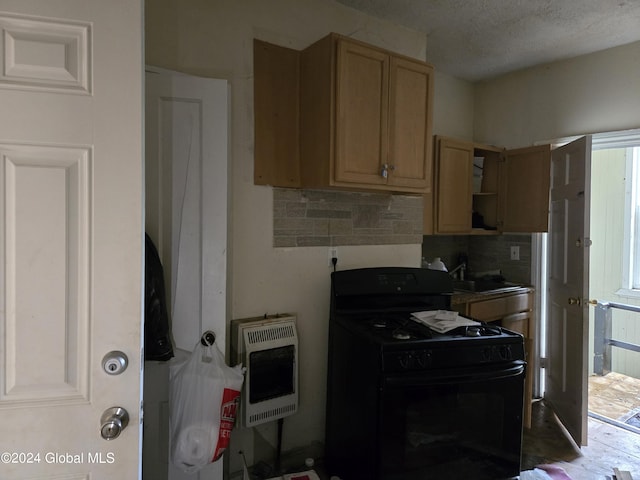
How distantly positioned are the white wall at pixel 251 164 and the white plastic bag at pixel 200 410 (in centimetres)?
37

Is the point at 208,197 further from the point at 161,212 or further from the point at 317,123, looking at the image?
the point at 317,123

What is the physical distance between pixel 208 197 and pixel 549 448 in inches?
98.2

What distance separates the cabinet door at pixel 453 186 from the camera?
107 inches

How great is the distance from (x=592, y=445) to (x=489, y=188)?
190 cm

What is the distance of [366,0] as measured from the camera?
2.08m

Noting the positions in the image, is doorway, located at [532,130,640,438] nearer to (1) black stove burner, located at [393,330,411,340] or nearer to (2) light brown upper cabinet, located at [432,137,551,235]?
(2) light brown upper cabinet, located at [432,137,551,235]

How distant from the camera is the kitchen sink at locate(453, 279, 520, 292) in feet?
9.09

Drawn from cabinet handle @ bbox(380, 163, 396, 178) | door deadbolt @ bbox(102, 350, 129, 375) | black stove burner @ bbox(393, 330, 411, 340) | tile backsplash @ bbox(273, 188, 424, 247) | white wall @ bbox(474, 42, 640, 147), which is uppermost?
white wall @ bbox(474, 42, 640, 147)

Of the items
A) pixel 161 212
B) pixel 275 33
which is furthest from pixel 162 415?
pixel 275 33

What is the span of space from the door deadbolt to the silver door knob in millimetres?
96

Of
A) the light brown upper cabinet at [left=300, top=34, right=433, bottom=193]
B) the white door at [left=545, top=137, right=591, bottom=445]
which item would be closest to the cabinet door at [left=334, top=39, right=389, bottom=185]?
the light brown upper cabinet at [left=300, top=34, right=433, bottom=193]

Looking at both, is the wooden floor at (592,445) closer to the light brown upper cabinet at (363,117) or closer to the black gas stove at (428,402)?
the black gas stove at (428,402)

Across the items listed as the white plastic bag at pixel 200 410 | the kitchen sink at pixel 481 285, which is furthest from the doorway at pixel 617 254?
the white plastic bag at pixel 200 410

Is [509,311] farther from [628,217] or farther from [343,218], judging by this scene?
[628,217]
